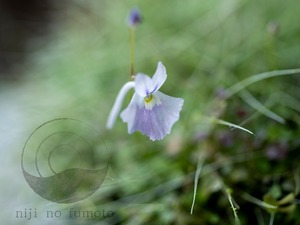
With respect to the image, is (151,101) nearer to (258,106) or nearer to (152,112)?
(152,112)

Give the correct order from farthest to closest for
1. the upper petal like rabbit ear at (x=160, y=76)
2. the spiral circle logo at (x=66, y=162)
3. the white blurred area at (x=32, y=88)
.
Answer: the white blurred area at (x=32, y=88)
the spiral circle logo at (x=66, y=162)
the upper petal like rabbit ear at (x=160, y=76)

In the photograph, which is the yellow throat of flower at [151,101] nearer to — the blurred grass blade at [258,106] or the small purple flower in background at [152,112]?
the small purple flower in background at [152,112]

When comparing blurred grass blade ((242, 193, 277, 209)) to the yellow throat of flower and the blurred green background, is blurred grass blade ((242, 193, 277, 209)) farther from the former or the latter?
the yellow throat of flower

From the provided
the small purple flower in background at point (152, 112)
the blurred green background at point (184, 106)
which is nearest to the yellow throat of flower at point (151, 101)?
the small purple flower in background at point (152, 112)

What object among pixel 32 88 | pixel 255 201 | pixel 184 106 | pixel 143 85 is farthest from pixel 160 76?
pixel 32 88

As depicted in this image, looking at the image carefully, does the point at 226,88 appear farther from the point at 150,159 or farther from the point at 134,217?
the point at 134,217

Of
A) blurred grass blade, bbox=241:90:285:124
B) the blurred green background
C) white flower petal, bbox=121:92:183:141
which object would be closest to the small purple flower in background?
white flower petal, bbox=121:92:183:141
